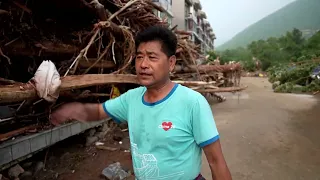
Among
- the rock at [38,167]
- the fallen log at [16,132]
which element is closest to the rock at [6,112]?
the fallen log at [16,132]

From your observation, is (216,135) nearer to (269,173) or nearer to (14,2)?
(14,2)

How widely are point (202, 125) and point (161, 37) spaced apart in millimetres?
549

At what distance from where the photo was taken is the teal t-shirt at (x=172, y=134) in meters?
1.39

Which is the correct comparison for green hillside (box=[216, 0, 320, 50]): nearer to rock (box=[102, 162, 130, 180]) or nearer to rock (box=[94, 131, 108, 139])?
rock (box=[94, 131, 108, 139])

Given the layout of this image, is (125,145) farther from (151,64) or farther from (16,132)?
(151,64)

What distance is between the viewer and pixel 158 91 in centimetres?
152

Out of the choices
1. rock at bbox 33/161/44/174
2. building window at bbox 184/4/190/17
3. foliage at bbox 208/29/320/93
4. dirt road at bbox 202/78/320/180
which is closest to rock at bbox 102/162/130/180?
rock at bbox 33/161/44/174

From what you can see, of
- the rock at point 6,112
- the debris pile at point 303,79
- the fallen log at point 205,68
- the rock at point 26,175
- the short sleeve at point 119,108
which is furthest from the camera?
the debris pile at point 303,79

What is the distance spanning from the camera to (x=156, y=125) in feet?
4.65

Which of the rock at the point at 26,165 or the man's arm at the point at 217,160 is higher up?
the man's arm at the point at 217,160

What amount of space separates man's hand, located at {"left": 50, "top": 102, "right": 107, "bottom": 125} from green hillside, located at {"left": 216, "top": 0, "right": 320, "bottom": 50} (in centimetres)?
13702

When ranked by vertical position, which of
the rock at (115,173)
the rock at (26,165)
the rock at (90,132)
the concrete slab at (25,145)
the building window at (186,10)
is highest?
the building window at (186,10)

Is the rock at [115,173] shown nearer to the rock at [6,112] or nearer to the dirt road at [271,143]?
the dirt road at [271,143]

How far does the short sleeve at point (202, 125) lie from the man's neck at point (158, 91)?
210mm
